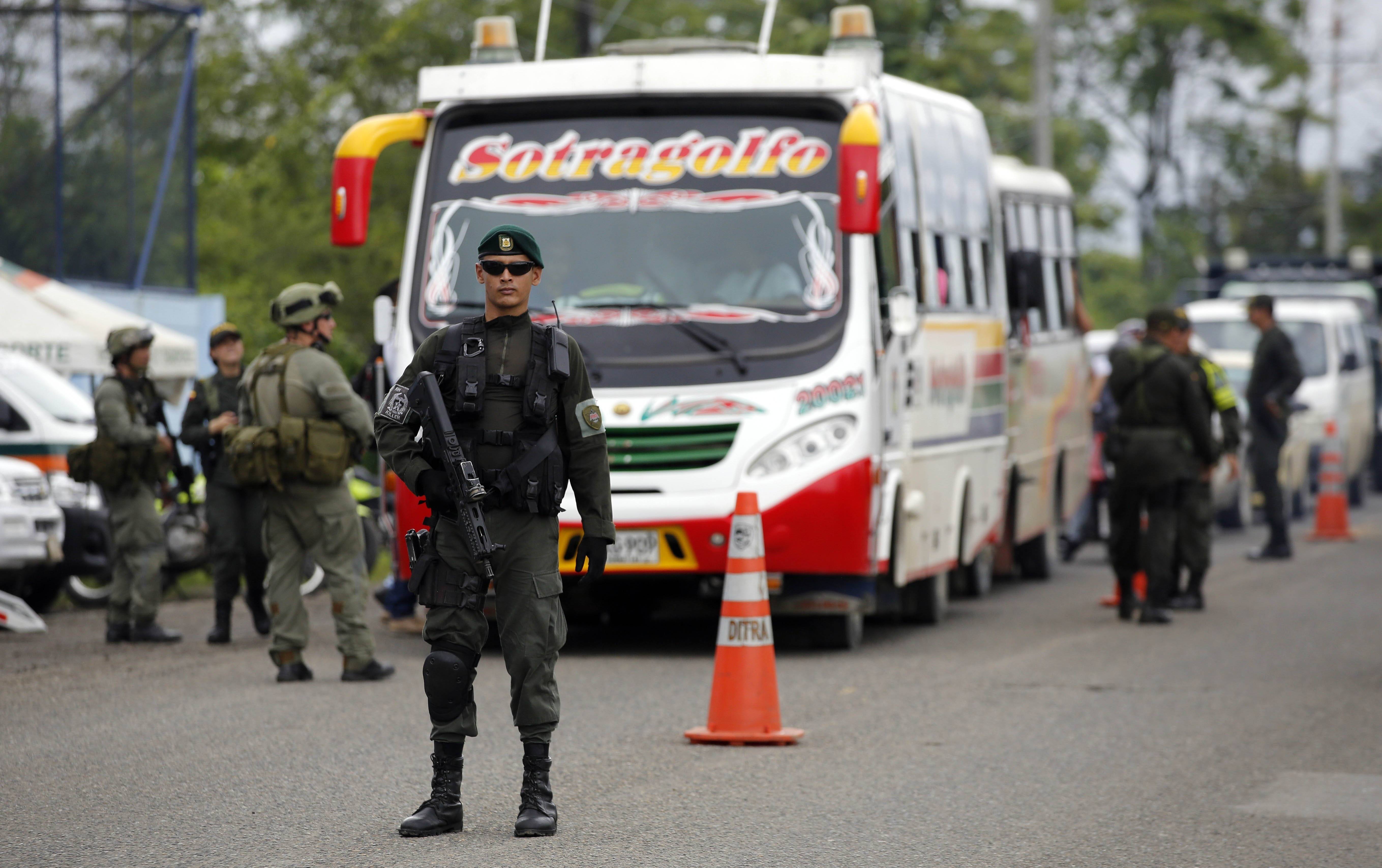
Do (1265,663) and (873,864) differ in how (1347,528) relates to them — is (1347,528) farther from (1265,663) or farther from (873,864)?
(873,864)

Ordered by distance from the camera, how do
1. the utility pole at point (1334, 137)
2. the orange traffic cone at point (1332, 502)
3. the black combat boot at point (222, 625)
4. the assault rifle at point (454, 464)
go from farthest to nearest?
the utility pole at point (1334, 137) → the orange traffic cone at point (1332, 502) → the black combat boot at point (222, 625) → the assault rifle at point (454, 464)

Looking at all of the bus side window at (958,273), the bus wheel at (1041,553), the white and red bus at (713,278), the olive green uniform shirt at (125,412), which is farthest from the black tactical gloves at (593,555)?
the bus wheel at (1041,553)

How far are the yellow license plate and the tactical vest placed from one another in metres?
4.50

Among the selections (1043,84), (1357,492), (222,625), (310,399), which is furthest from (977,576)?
(1043,84)

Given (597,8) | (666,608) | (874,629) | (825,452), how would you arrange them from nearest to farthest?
1. (825,452)
2. (874,629)
3. (666,608)
4. (597,8)

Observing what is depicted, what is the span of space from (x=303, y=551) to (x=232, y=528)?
182 cm

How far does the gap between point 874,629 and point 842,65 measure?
371cm

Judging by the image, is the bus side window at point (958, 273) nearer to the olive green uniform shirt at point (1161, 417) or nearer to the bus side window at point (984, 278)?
the bus side window at point (984, 278)

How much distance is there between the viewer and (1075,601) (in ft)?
49.6

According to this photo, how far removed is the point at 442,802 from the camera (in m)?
6.48

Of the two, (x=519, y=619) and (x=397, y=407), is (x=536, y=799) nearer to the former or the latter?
(x=519, y=619)

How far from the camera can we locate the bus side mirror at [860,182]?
34.9ft

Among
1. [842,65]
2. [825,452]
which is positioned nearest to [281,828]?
[825,452]

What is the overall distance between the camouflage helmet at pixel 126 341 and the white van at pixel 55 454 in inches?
68.3
